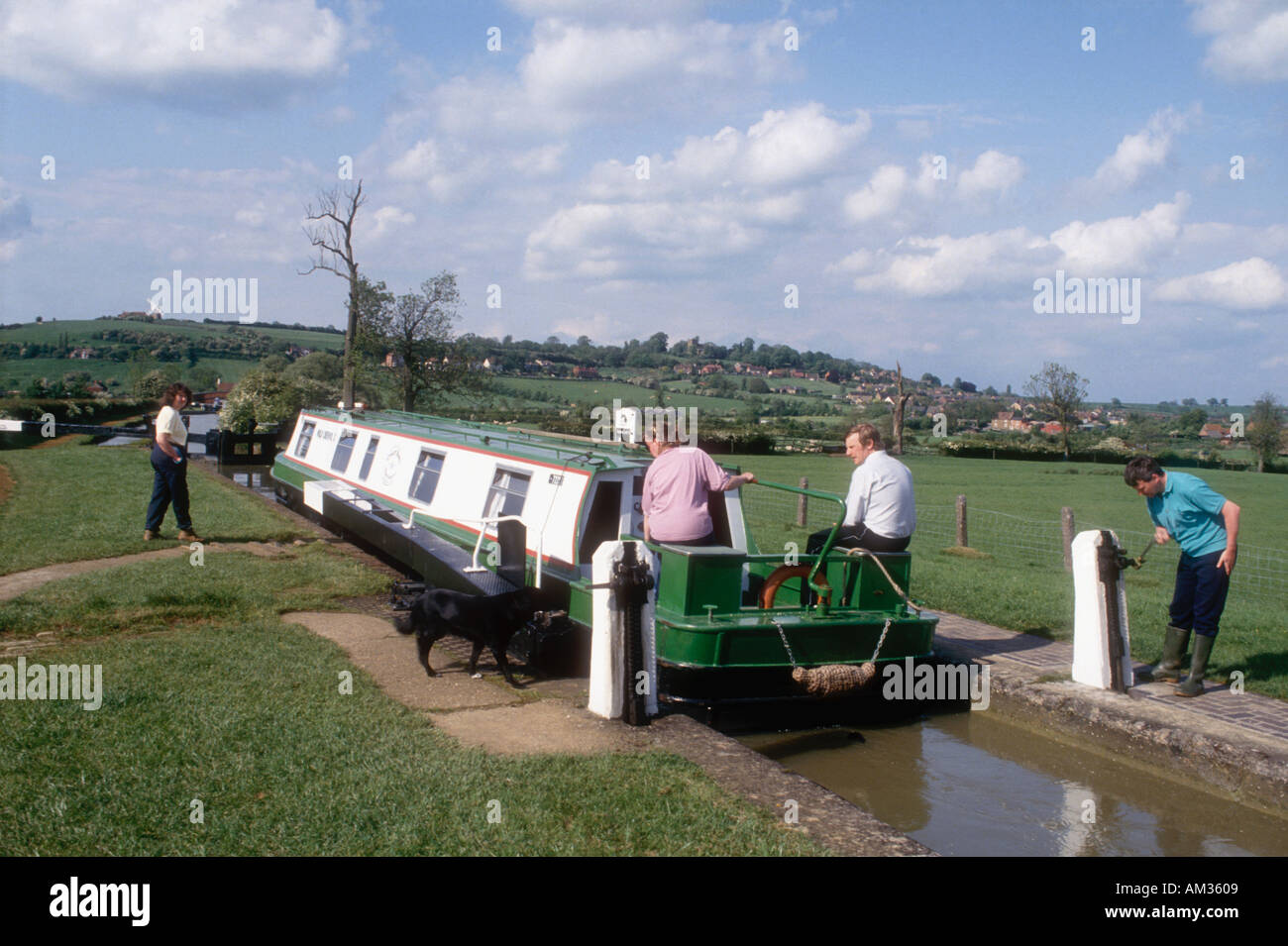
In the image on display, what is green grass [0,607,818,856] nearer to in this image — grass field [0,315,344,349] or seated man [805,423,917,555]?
seated man [805,423,917,555]

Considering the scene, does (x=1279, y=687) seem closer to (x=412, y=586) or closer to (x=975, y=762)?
(x=975, y=762)

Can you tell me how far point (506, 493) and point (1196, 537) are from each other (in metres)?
5.62

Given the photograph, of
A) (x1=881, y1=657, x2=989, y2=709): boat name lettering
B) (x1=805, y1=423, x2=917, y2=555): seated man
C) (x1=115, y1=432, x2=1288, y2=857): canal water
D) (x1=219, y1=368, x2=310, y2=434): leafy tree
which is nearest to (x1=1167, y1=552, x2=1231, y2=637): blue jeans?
(x1=115, y1=432, x2=1288, y2=857): canal water

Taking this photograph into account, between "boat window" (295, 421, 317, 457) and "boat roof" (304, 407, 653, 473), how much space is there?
1.48 m

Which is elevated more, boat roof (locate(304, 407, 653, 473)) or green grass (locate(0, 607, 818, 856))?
boat roof (locate(304, 407, 653, 473))

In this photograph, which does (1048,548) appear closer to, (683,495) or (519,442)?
(519,442)

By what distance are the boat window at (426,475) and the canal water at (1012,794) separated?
5.36 m

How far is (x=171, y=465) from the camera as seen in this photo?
34.4ft

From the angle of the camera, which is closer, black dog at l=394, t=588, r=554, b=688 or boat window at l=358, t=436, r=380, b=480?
black dog at l=394, t=588, r=554, b=688

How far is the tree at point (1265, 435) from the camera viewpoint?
52219mm

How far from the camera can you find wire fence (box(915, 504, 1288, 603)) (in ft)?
45.9

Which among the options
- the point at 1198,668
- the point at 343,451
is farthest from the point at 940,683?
the point at 343,451

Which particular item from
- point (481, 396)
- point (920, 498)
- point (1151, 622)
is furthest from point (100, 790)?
point (481, 396)

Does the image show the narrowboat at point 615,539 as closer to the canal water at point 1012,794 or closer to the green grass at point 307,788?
the canal water at point 1012,794
